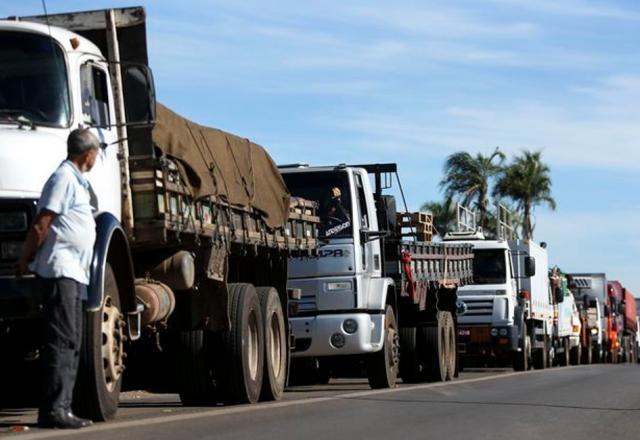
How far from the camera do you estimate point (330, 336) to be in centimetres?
1738

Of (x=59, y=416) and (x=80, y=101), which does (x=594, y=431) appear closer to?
(x=59, y=416)

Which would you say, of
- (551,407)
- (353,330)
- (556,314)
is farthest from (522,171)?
(551,407)

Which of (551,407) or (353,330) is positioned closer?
(551,407)

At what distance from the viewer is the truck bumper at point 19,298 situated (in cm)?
923

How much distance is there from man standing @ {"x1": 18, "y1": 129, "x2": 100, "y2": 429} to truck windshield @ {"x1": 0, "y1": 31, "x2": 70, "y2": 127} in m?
1.25

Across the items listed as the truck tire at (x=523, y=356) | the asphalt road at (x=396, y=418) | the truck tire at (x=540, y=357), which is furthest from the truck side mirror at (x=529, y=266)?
the asphalt road at (x=396, y=418)

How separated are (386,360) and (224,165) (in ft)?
18.8

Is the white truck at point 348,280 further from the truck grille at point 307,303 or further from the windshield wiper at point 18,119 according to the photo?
the windshield wiper at point 18,119

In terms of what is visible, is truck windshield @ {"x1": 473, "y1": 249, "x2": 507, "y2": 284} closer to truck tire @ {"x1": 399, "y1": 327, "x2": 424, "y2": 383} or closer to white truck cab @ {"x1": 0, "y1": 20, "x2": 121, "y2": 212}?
truck tire @ {"x1": 399, "y1": 327, "x2": 424, "y2": 383}

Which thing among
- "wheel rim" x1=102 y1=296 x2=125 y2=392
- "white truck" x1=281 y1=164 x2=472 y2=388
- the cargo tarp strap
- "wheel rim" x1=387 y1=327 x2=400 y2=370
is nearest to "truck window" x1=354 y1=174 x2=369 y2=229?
"white truck" x1=281 y1=164 x2=472 y2=388

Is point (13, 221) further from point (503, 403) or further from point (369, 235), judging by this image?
point (369, 235)

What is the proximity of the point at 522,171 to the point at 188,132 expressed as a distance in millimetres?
54271

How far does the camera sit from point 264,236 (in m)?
14.3

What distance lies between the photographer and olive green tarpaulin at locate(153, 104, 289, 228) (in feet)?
39.5
